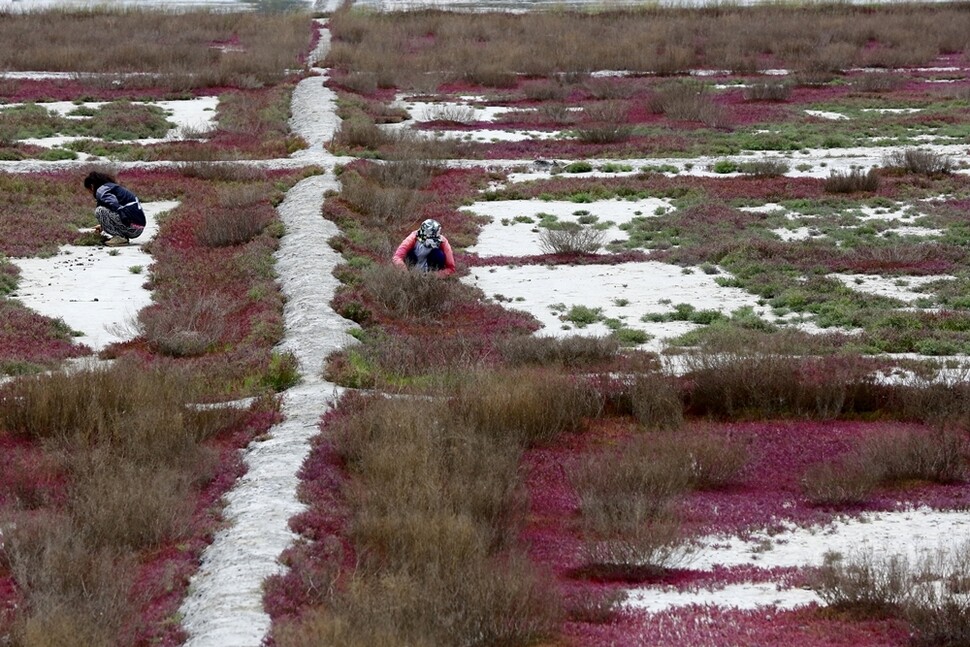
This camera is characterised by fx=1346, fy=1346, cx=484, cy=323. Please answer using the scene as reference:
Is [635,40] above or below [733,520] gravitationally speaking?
above

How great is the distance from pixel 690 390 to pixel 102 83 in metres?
26.9

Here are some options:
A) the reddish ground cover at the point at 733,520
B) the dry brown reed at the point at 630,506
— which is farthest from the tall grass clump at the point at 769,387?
the dry brown reed at the point at 630,506

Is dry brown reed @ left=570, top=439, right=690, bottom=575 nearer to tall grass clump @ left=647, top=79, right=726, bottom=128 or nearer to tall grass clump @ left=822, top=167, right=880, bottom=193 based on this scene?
tall grass clump @ left=822, top=167, right=880, bottom=193

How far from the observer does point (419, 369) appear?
14359mm

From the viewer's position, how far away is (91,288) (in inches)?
727

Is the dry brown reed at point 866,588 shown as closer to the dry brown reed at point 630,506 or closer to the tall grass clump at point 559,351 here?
the dry brown reed at point 630,506

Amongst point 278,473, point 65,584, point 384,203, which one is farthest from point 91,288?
point 65,584

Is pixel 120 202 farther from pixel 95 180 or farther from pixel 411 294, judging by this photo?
pixel 411 294

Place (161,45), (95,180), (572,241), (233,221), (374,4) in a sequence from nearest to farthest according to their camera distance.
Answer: (95,180) → (572,241) → (233,221) → (161,45) → (374,4)

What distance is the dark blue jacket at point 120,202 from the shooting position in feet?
67.1

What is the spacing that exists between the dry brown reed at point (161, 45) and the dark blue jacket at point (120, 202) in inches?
629

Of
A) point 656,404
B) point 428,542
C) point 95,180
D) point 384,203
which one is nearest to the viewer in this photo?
point 428,542

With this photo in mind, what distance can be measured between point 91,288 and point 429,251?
4659mm

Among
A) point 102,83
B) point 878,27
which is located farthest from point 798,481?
point 878,27
